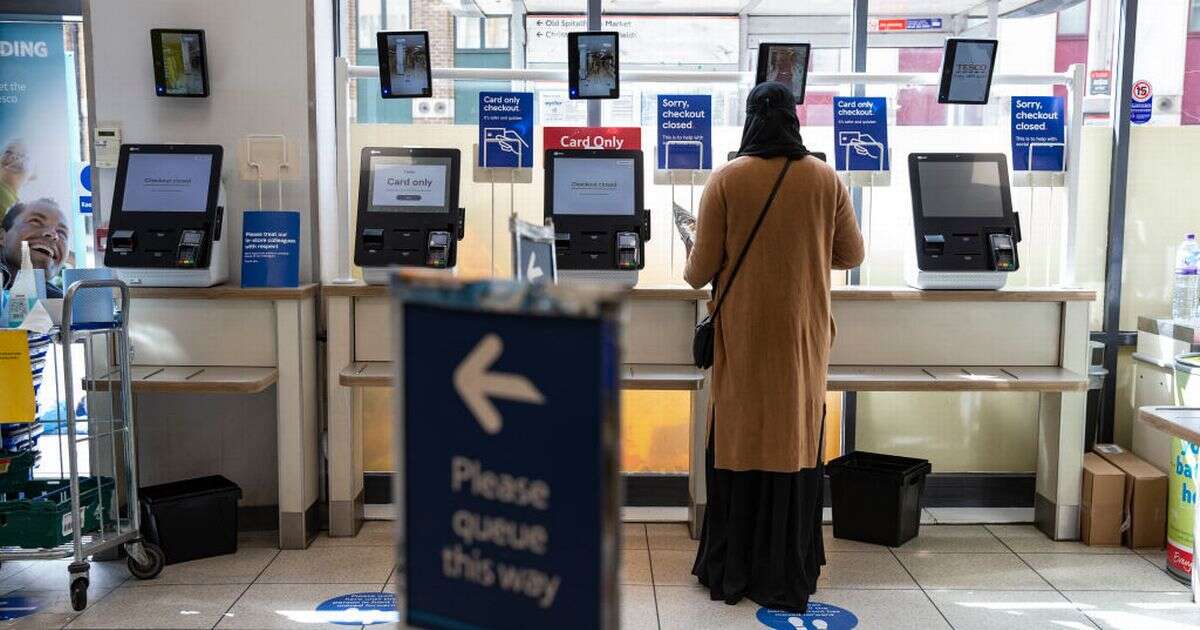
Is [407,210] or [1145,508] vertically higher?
[407,210]

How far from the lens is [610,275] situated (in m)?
4.18

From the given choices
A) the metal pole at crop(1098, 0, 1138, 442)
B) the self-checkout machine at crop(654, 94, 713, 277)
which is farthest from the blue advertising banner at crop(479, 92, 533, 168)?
the metal pole at crop(1098, 0, 1138, 442)

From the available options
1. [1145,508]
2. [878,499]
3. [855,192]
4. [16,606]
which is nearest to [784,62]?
[855,192]

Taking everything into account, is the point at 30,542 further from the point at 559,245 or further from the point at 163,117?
the point at 559,245

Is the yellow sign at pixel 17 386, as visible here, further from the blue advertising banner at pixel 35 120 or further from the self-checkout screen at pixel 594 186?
the blue advertising banner at pixel 35 120

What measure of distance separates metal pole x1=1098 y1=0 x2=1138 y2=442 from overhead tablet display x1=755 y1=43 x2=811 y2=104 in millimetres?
1492

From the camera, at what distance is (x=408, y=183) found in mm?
4301

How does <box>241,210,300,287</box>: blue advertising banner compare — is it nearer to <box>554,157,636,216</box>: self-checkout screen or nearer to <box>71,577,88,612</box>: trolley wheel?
<box>554,157,636,216</box>: self-checkout screen

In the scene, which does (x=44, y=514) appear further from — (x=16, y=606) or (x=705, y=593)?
(x=705, y=593)

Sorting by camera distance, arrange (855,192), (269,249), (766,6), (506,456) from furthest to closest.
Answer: (766,6)
(855,192)
(269,249)
(506,456)

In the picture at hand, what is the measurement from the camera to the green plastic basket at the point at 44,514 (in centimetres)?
342

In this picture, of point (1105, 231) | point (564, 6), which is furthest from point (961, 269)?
point (564, 6)

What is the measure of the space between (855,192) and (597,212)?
51.2 inches

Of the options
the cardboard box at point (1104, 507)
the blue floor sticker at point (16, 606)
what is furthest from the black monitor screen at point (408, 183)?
the cardboard box at point (1104, 507)
